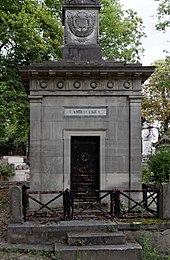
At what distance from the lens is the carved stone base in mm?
12602

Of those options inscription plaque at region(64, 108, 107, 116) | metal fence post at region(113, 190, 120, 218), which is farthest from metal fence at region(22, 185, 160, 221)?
inscription plaque at region(64, 108, 107, 116)

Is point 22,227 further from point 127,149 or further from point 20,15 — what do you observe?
point 20,15

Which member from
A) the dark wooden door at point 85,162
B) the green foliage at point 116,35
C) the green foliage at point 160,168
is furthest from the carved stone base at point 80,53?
the green foliage at point 116,35

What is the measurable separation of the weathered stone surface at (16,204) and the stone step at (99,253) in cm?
144

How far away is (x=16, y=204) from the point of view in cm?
920

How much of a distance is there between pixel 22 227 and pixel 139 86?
562 centimetres

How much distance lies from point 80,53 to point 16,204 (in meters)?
5.70

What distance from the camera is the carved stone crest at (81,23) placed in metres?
12.8

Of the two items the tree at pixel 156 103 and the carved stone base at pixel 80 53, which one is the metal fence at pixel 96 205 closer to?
the carved stone base at pixel 80 53

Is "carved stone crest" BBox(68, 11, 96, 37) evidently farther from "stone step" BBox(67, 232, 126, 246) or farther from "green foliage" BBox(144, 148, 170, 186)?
"stone step" BBox(67, 232, 126, 246)

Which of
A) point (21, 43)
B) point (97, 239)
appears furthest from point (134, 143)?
point (21, 43)

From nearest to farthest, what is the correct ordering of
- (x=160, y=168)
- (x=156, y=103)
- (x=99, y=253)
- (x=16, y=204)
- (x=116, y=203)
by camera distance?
(x=99, y=253), (x=16, y=204), (x=116, y=203), (x=160, y=168), (x=156, y=103)

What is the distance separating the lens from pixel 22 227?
29.5 feet

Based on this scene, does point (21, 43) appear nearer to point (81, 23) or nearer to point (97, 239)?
point (81, 23)
